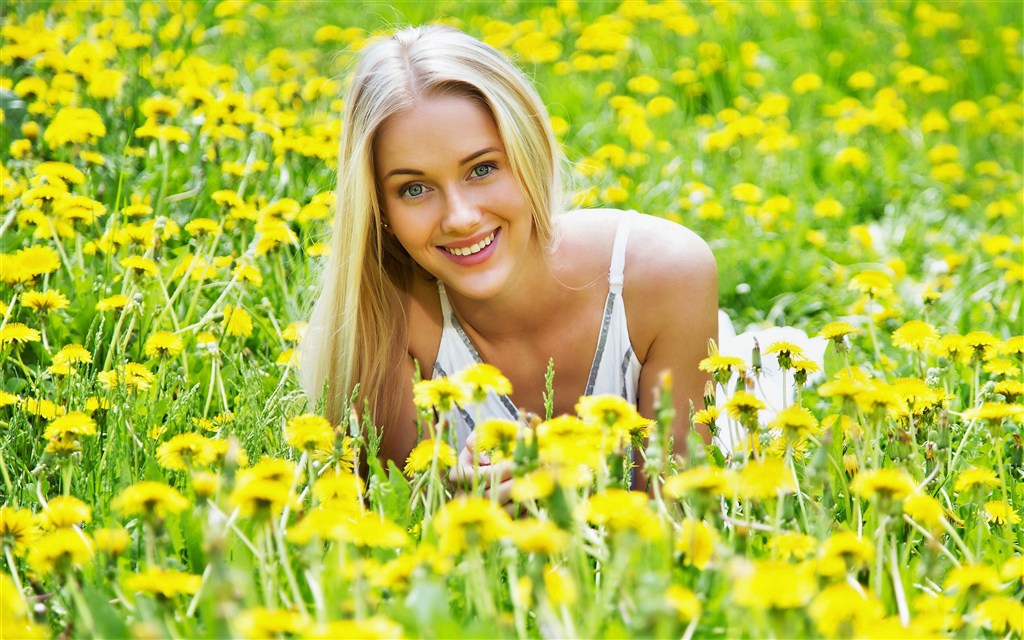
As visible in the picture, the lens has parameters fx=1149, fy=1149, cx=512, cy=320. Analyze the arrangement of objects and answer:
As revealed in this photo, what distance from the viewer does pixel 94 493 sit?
5.71 feet

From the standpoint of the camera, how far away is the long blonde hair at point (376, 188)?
221 centimetres

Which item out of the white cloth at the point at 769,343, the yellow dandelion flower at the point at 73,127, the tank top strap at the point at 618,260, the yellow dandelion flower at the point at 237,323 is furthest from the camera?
the white cloth at the point at 769,343

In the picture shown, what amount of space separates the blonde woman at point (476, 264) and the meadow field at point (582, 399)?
0.18 metres

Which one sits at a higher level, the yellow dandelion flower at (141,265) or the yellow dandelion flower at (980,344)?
the yellow dandelion flower at (141,265)

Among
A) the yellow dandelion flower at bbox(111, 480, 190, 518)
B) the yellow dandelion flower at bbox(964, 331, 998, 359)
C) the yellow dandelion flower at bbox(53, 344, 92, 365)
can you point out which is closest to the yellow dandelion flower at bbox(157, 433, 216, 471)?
the yellow dandelion flower at bbox(111, 480, 190, 518)

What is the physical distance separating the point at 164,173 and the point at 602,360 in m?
1.28

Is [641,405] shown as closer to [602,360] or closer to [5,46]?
[602,360]

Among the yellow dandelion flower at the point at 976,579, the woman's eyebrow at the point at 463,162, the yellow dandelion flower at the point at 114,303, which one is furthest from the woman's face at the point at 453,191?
the yellow dandelion flower at the point at 976,579

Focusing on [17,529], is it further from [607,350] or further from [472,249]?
[607,350]

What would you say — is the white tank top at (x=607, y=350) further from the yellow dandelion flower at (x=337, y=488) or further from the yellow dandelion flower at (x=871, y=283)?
the yellow dandelion flower at (x=337, y=488)

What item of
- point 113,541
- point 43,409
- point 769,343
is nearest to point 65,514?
point 113,541

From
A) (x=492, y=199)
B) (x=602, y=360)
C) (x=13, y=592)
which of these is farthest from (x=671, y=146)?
(x=13, y=592)

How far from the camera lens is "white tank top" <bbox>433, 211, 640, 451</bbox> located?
250cm

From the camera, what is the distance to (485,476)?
1.83m
